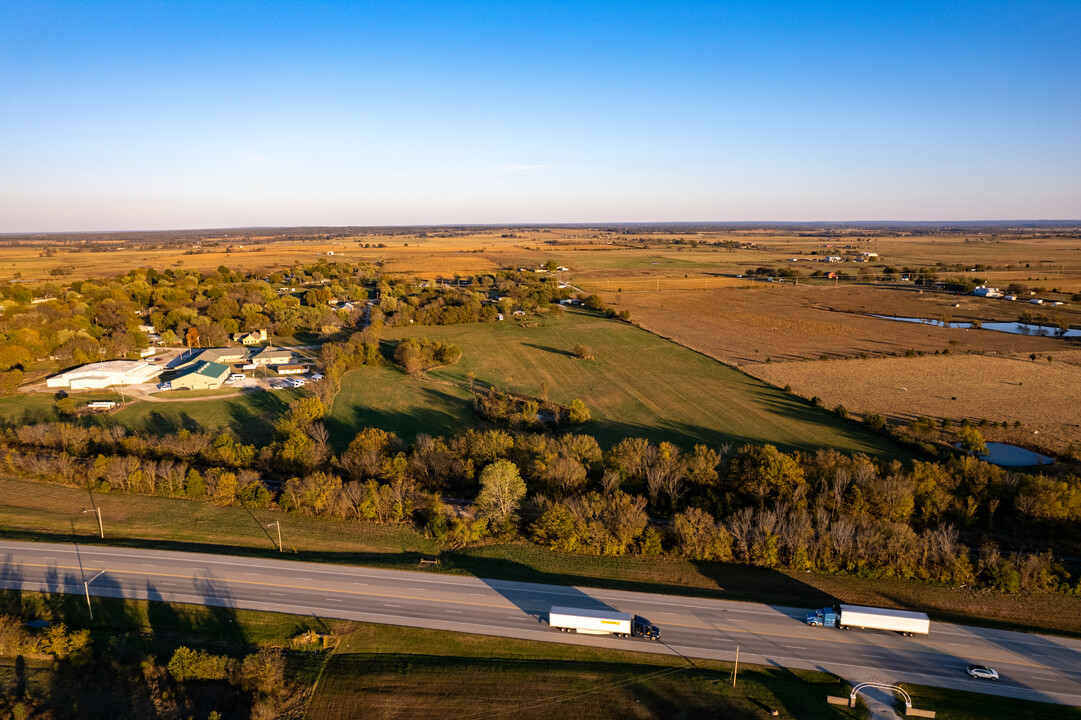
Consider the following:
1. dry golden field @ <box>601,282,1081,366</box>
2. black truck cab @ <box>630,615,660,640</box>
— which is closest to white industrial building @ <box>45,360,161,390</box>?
black truck cab @ <box>630,615,660,640</box>

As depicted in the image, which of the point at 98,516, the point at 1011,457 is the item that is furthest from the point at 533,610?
the point at 1011,457

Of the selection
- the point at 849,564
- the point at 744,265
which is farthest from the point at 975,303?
the point at 849,564

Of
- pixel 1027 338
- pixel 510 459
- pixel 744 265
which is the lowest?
pixel 510 459

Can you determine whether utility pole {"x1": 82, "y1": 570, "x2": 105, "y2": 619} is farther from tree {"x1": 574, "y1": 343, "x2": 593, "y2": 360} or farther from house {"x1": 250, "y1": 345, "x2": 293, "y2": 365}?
tree {"x1": 574, "y1": 343, "x2": 593, "y2": 360}

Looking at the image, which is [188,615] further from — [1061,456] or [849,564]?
[1061,456]

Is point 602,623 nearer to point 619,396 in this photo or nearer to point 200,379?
point 619,396

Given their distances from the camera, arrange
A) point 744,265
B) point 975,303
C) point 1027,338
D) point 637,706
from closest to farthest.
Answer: point 637,706 < point 1027,338 < point 975,303 < point 744,265

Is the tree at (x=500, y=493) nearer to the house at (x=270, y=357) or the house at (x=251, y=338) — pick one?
the house at (x=270, y=357)
